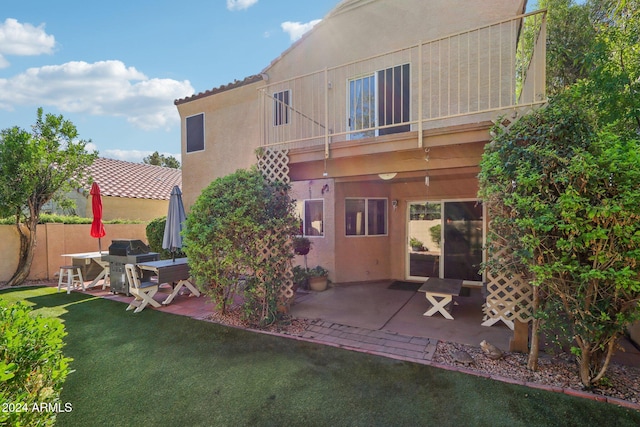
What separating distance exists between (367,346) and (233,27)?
9451 millimetres

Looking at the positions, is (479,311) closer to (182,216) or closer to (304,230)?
(304,230)

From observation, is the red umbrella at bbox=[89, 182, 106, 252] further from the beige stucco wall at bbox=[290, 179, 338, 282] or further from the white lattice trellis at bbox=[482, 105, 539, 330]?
the white lattice trellis at bbox=[482, 105, 539, 330]

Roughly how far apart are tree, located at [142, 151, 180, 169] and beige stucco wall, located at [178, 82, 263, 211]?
1525 inches

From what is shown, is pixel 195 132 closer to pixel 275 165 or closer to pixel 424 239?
pixel 275 165

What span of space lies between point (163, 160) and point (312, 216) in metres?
46.0

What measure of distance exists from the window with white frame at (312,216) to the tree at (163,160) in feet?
142

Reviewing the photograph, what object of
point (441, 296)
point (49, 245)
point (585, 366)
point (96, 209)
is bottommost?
point (585, 366)

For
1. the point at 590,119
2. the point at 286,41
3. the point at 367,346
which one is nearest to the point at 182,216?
the point at 367,346

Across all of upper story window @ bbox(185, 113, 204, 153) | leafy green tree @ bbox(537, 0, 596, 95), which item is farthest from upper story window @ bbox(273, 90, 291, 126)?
leafy green tree @ bbox(537, 0, 596, 95)

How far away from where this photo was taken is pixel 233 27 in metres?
9.04

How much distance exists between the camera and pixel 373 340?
5125mm

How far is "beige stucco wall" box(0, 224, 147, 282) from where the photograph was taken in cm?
1009

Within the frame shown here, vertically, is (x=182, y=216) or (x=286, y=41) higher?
(x=286, y=41)

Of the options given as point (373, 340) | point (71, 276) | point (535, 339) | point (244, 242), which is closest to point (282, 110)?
point (244, 242)
